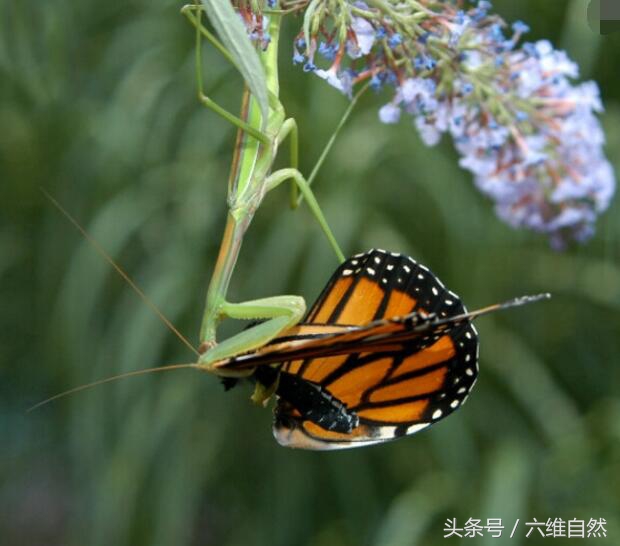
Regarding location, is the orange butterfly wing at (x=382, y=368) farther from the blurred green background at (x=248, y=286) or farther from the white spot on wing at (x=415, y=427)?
the blurred green background at (x=248, y=286)

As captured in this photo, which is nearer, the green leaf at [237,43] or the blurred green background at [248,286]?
the green leaf at [237,43]

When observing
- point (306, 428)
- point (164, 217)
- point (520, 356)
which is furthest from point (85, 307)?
point (306, 428)

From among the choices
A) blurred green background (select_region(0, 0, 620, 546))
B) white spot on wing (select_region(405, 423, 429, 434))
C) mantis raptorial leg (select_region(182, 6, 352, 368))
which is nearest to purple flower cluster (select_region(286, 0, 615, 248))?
mantis raptorial leg (select_region(182, 6, 352, 368))

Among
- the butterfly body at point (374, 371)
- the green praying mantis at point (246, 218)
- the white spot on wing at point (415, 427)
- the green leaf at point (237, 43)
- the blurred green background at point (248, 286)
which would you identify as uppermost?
the green leaf at point (237, 43)

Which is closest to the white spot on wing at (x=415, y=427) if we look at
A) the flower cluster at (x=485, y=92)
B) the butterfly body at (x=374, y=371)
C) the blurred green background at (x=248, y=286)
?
the butterfly body at (x=374, y=371)

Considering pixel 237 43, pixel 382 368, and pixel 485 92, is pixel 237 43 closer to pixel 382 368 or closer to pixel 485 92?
pixel 382 368
